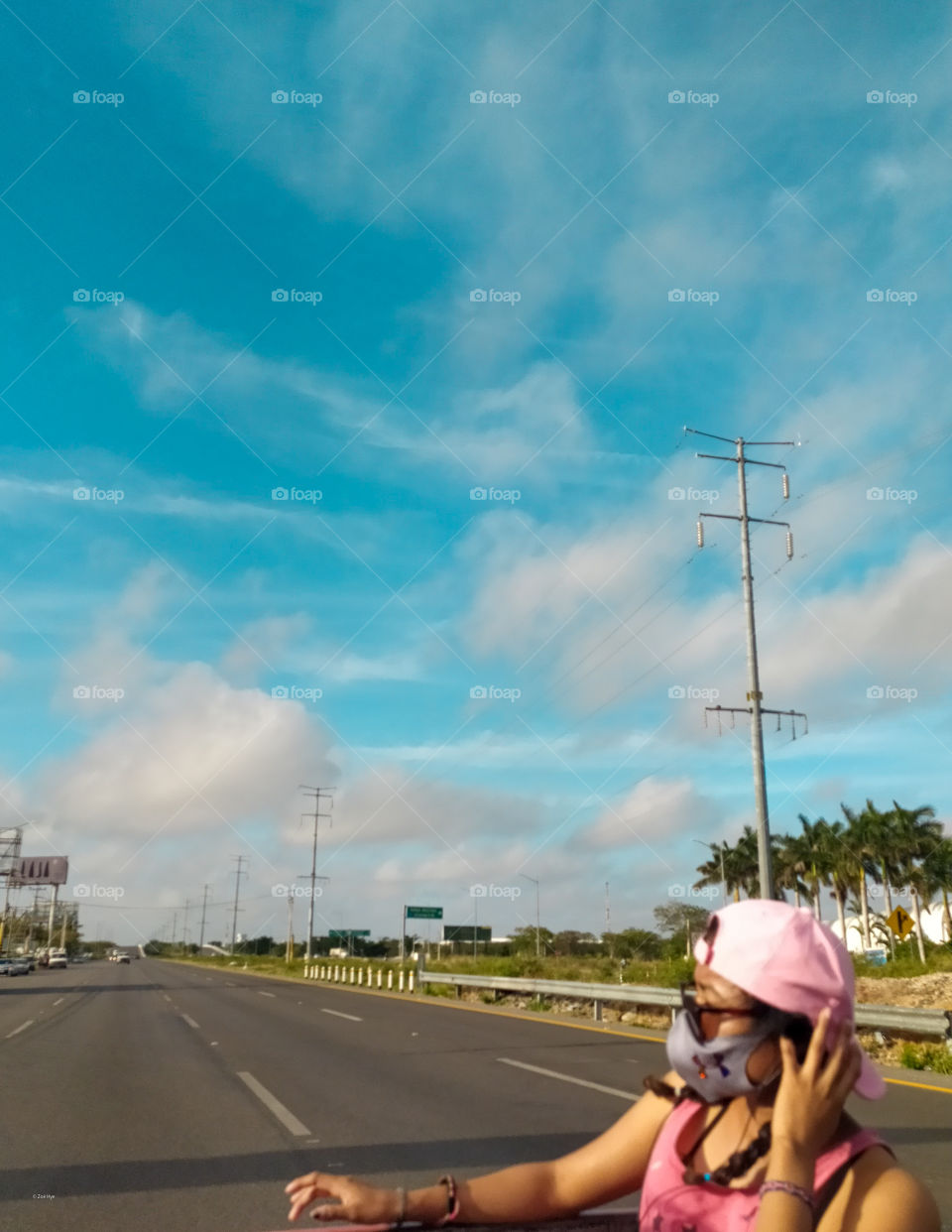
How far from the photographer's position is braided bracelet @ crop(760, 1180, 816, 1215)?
179 cm

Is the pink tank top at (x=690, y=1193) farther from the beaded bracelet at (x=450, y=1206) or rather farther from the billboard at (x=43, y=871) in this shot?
the billboard at (x=43, y=871)

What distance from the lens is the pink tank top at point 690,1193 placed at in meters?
1.92

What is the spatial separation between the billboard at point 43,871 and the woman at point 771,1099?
11029cm

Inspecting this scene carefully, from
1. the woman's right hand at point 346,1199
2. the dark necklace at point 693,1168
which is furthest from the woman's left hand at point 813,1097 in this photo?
the woman's right hand at point 346,1199

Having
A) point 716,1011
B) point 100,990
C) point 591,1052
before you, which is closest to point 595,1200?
point 716,1011

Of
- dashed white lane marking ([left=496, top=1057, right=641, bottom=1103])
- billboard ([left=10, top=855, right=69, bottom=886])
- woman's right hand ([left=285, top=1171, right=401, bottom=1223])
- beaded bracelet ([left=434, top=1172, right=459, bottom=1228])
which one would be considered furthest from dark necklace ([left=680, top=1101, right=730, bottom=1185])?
billboard ([left=10, top=855, right=69, bottom=886])

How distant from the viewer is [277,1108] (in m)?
9.91

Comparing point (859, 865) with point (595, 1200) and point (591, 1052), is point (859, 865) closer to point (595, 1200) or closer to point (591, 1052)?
point (591, 1052)

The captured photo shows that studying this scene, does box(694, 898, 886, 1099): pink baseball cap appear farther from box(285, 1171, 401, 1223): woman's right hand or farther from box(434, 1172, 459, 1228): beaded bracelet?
box(285, 1171, 401, 1223): woman's right hand

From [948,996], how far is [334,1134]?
23.8 meters

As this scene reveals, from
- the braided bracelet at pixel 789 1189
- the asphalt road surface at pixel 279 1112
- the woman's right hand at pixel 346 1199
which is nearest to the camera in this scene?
the braided bracelet at pixel 789 1189

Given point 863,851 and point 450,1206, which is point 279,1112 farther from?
point 863,851

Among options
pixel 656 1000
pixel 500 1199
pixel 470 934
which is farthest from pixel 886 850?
pixel 500 1199

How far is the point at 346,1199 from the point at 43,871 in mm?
112252
